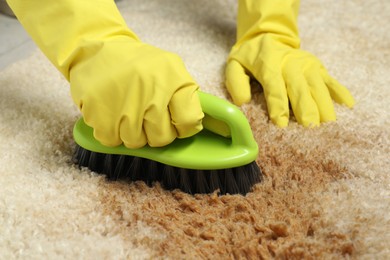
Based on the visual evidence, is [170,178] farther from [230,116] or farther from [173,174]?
[230,116]

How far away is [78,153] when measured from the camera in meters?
0.90

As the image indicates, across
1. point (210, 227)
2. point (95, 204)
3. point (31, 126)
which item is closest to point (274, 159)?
point (210, 227)

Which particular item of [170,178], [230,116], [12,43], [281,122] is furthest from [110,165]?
[12,43]

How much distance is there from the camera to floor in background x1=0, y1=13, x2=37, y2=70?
1.27 meters

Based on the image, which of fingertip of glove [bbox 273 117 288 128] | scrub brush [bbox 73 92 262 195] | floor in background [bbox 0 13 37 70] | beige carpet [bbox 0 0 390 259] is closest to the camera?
beige carpet [bbox 0 0 390 259]

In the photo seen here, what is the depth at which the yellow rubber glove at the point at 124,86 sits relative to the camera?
78cm

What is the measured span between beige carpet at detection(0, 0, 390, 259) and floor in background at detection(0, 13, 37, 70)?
92mm

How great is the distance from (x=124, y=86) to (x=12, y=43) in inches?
26.6

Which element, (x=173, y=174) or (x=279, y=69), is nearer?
(x=173, y=174)

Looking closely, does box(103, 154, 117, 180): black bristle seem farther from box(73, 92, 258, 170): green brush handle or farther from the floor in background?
the floor in background

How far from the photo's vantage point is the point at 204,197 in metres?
0.83

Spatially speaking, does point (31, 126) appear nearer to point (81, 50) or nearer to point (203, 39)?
point (81, 50)

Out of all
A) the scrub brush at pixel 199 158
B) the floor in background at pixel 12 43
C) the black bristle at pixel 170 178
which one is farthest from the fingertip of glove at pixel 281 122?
the floor in background at pixel 12 43

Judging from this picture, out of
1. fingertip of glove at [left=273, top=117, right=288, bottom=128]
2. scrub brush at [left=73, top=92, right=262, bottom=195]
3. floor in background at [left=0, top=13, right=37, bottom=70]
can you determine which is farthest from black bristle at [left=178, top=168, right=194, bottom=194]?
floor in background at [left=0, top=13, right=37, bottom=70]
